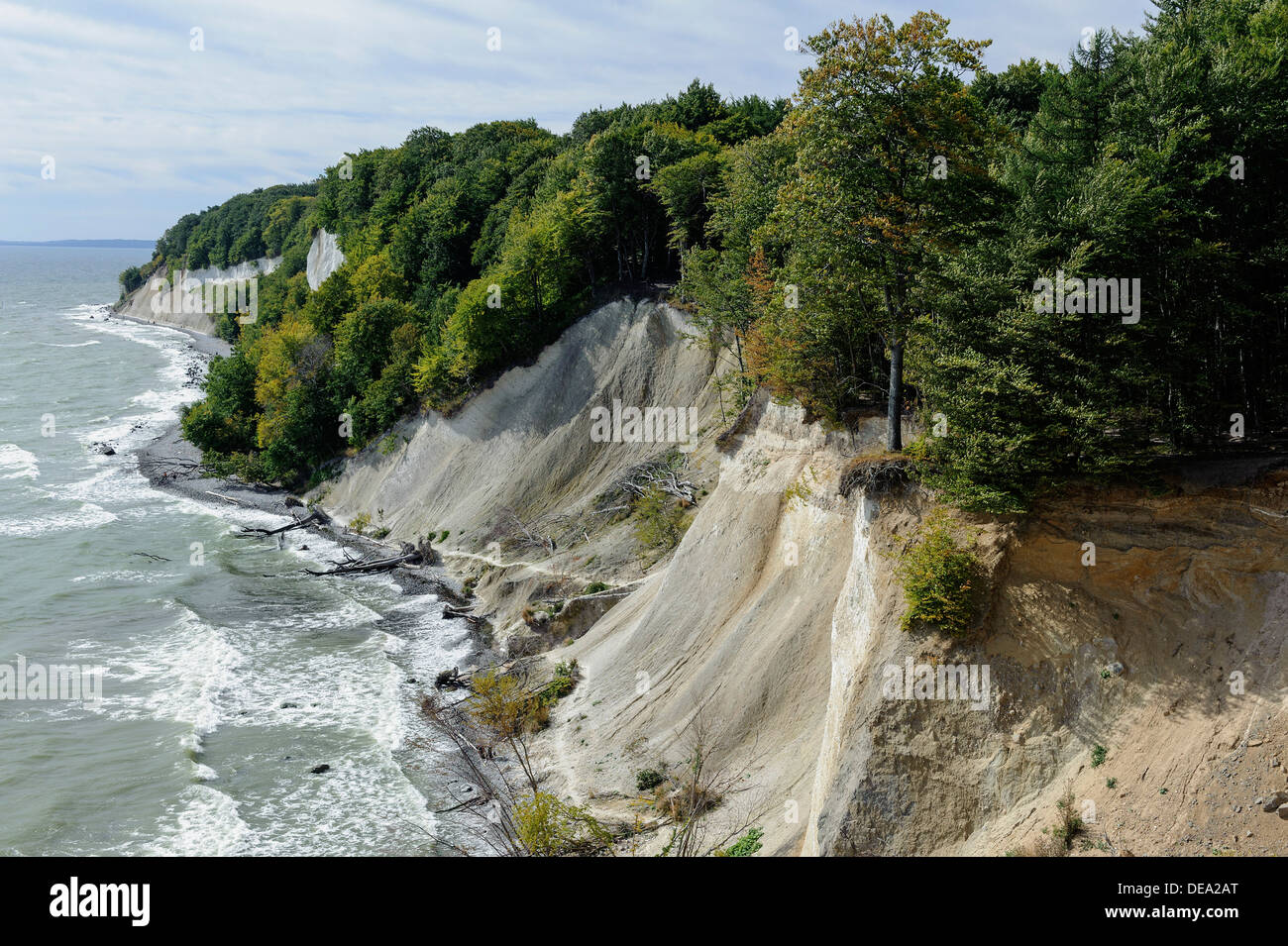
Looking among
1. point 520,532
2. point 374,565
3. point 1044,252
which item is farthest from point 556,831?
point 374,565

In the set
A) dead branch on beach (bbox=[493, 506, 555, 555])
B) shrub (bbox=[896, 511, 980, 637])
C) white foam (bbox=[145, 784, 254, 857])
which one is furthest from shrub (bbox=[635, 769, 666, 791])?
dead branch on beach (bbox=[493, 506, 555, 555])

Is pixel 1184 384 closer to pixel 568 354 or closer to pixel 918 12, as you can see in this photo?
pixel 918 12

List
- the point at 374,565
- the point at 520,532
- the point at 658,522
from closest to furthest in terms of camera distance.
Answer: the point at 658,522
the point at 520,532
the point at 374,565

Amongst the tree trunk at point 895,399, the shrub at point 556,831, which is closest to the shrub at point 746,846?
the shrub at point 556,831

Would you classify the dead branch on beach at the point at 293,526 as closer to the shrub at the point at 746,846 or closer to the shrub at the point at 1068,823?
the shrub at the point at 746,846

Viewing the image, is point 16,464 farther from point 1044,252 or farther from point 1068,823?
point 1068,823

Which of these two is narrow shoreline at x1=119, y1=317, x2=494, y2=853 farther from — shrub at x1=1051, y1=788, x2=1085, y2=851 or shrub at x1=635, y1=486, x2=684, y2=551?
shrub at x1=1051, y1=788, x2=1085, y2=851

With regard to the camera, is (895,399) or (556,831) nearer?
(556,831)
